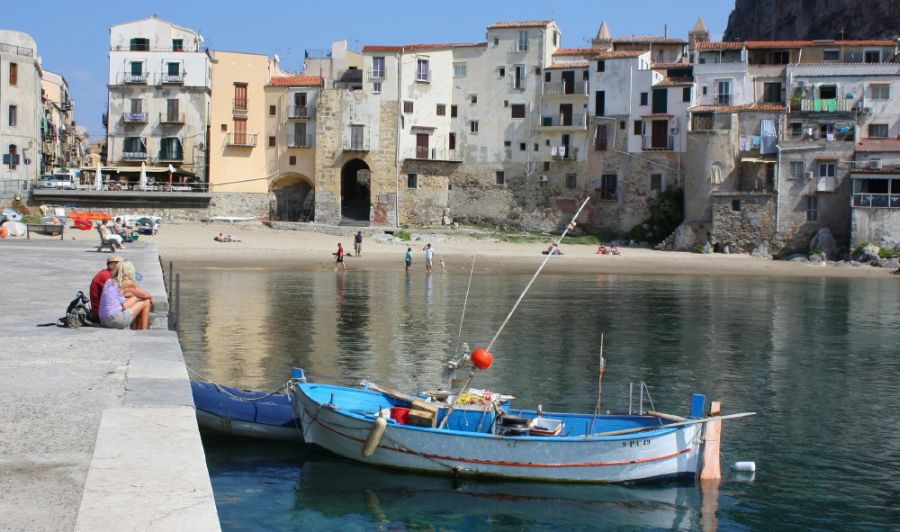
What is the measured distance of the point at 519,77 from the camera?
66375mm

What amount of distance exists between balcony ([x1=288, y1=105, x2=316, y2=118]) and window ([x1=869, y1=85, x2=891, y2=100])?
1300 inches

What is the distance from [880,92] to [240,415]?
173 feet

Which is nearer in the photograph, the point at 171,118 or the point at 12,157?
the point at 12,157

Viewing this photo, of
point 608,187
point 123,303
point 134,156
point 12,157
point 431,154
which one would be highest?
point 431,154

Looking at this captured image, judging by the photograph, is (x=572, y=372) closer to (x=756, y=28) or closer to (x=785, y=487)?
(x=785, y=487)

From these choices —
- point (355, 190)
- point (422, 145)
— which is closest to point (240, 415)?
point (422, 145)

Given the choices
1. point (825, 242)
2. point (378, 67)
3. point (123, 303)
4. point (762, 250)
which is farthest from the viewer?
point (378, 67)

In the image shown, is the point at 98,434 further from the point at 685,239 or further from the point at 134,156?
the point at 134,156

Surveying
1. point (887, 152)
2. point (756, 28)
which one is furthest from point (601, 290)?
point (756, 28)

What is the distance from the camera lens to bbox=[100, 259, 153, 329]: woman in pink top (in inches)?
520

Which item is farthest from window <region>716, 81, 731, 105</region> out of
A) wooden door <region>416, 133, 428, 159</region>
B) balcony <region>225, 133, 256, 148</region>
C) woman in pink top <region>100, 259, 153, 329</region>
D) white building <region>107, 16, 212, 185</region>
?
woman in pink top <region>100, 259, 153, 329</region>

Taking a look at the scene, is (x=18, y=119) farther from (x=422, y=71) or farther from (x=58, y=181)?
(x=422, y=71)

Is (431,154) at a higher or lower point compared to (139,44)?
lower

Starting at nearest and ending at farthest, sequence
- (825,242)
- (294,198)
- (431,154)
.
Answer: (825,242) < (431,154) < (294,198)
